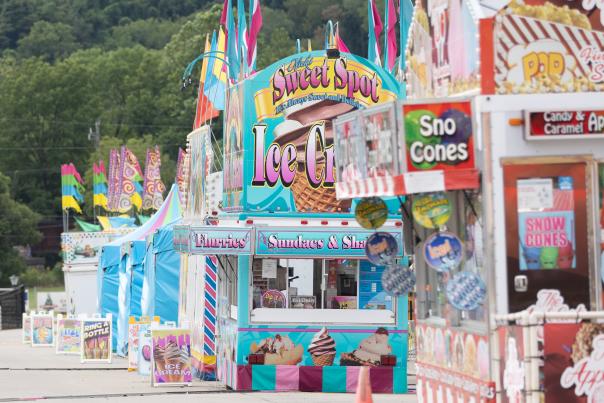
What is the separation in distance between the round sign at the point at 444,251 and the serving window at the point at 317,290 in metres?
9.19

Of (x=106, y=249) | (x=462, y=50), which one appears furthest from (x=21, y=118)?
(x=462, y=50)

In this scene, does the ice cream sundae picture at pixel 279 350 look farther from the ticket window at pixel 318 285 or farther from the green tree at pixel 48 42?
the green tree at pixel 48 42

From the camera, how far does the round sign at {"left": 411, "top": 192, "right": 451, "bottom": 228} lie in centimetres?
1330

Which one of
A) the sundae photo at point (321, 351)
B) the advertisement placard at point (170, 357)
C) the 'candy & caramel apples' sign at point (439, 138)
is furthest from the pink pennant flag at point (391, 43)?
the 'candy & caramel apples' sign at point (439, 138)

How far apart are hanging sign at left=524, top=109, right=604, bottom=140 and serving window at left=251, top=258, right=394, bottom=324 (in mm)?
9654

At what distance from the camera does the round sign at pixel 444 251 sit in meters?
13.0

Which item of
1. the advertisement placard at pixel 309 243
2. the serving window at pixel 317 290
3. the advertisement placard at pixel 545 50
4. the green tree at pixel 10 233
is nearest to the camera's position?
the advertisement placard at pixel 545 50

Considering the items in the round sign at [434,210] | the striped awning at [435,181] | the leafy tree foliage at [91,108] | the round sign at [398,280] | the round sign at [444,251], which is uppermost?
the leafy tree foliage at [91,108]

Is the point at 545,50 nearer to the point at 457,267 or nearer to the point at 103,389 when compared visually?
the point at 457,267

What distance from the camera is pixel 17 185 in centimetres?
11550

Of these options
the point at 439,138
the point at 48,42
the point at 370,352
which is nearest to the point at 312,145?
the point at 370,352

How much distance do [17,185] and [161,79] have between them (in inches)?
548

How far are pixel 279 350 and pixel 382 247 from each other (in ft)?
24.9

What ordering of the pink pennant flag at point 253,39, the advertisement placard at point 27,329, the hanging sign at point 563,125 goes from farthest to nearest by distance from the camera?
1. the advertisement placard at point 27,329
2. the pink pennant flag at point 253,39
3. the hanging sign at point 563,125
